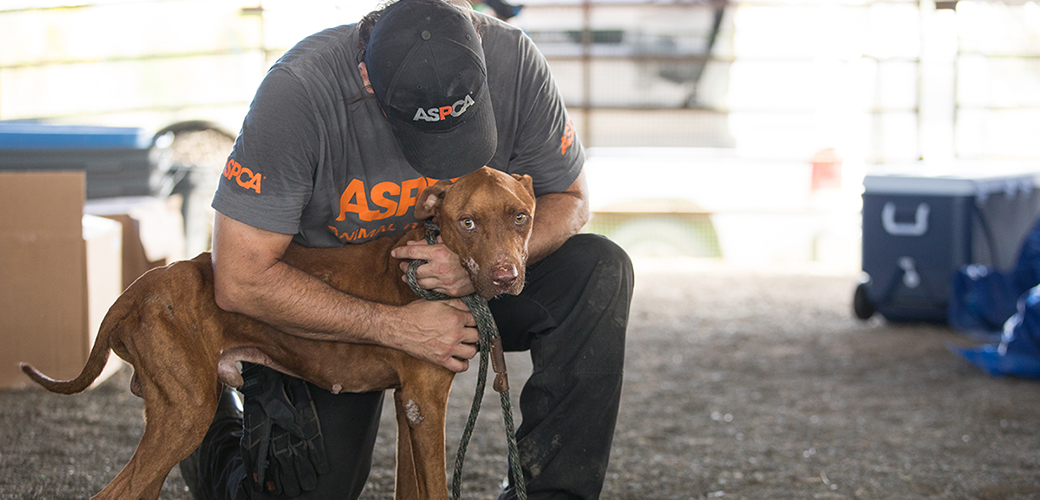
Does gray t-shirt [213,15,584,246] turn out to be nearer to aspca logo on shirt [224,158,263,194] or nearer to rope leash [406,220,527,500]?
aspca logo on shirt [224,158,263,194]

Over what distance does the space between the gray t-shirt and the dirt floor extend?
32.0 inches

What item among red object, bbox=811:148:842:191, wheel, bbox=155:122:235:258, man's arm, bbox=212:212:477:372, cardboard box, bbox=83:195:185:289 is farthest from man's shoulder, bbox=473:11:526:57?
red object, bbox=811:148:842:191

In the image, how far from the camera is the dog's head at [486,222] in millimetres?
1644

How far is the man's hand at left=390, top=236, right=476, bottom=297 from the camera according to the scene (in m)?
1.75

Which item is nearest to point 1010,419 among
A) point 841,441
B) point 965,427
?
point 965,427

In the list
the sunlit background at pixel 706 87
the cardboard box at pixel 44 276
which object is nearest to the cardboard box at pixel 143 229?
the cardboard box at pixel 44 276

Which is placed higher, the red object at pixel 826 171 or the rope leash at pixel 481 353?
the rope leash at pixel 481 353

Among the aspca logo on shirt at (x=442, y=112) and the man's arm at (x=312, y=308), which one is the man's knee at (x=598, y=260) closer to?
the man's arm at (x=312, y=308)

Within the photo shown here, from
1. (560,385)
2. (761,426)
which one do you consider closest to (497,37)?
(560,385)

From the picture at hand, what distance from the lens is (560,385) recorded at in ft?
5.82

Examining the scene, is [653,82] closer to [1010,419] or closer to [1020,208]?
[1020,208]

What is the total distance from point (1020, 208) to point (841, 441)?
2783 mm

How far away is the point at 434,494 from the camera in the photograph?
66.3 inches

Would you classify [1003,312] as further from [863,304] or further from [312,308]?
[312,308]
